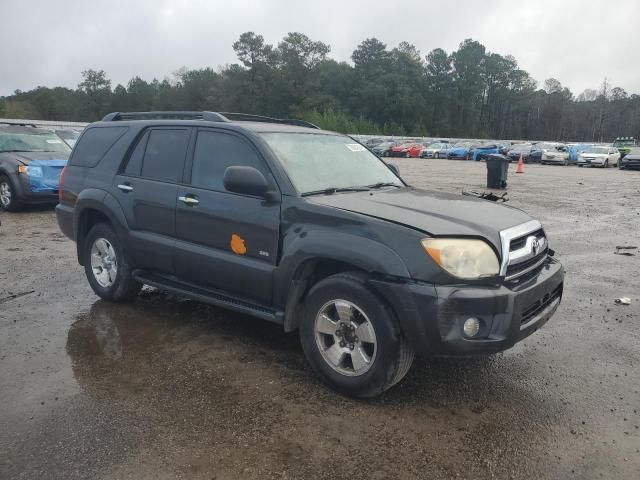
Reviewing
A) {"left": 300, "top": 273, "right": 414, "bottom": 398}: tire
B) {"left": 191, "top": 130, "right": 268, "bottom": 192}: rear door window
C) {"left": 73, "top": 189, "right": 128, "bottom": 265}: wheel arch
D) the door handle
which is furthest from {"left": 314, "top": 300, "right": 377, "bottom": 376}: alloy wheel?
{"left": 73, "top": 189, "right": 128, "bottom": 265}: wheel arch

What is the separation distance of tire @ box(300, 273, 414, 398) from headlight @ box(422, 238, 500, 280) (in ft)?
1.50

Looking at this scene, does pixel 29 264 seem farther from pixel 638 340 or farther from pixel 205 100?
pixel 205 100

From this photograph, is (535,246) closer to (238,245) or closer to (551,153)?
(238,245)

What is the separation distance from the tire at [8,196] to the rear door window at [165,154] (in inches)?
293

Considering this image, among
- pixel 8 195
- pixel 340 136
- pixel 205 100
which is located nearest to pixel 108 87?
pixel 205 100

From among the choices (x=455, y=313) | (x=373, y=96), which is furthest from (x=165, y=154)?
(x=373, y=96)

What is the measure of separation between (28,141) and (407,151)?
1517 inches

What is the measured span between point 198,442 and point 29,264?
199 inches

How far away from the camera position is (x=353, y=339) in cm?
343

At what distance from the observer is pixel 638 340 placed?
4.52 meters

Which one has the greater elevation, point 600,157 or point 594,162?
point 600,157

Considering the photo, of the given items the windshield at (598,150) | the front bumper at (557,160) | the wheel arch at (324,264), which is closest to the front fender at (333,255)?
the wheel arch at (324,264)

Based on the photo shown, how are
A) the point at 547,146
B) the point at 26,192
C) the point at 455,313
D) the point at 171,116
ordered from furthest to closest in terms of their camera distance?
the point at 547,146 < the point at 26,192 < the point at 171,116 < the point at 455,313

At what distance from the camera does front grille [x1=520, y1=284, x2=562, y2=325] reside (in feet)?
10.9
